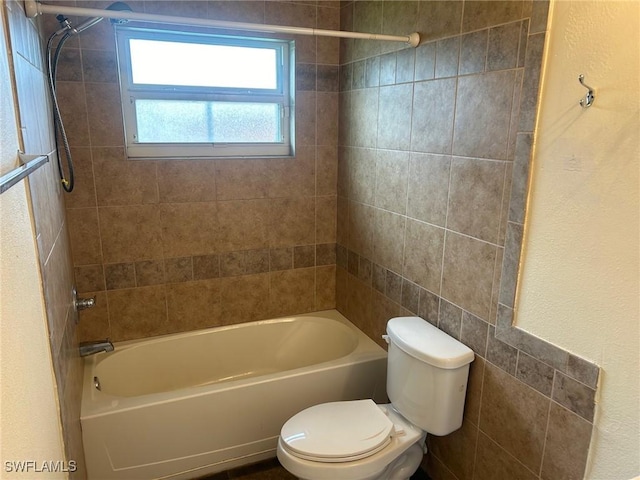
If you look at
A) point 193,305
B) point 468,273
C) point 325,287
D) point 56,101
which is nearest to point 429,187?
point 468,273

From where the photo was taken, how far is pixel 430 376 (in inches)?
70.1

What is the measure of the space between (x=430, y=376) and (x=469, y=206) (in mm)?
682

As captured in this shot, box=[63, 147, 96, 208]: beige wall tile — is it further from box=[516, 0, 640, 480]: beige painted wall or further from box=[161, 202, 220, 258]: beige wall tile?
box=[516, 0, 640, 480]: beige painted wall

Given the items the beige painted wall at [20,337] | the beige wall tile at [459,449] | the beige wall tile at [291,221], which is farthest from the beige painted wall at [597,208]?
the beige wall tile at [291,221]

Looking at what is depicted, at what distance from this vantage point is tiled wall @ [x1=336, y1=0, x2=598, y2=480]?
4.83ft

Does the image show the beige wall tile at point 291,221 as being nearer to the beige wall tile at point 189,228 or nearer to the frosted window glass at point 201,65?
the beige wall tile at point 189,228

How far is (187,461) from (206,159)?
1.53 m

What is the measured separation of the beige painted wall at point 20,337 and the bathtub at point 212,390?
0.84 m

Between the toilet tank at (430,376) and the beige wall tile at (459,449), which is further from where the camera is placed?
the beige wall tile at (459,449)

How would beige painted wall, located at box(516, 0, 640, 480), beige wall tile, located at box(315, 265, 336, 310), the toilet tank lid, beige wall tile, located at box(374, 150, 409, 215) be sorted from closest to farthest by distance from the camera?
1. beige painted wall, located at box(516, 0, 640, 480)
2. the toilet tank lid
3. beige wall tile, located at box(374, 150, 409, 215)
4. beige wall tile, located at box(315, 265, 336, 310)

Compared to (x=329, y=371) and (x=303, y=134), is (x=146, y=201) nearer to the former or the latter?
(x=303, y=134)

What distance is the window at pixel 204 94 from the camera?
92.8 inches

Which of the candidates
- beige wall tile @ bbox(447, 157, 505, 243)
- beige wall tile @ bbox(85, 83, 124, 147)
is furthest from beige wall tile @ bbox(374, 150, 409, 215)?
beige wall tile @ bbox(85, 83, 124, 147)

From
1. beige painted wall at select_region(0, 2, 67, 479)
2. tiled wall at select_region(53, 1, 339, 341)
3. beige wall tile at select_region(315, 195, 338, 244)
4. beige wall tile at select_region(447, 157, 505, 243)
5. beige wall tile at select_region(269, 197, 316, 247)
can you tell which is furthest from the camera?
beige wall tile at select_region(315, 195, 338, 244)
